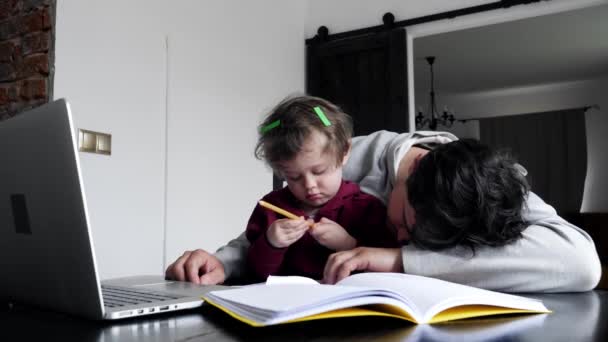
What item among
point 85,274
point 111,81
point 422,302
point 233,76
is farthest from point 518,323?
point 233,76

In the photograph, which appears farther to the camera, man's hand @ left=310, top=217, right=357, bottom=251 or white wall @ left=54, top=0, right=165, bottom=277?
white wall @ left=54, top=0, right=165, bottom=277

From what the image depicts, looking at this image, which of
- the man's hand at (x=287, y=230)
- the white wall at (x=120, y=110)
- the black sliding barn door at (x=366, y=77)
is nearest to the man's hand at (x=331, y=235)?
the man's hand at (x=287, y=230)

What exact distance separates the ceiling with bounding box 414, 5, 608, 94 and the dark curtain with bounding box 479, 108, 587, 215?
50 centimetres

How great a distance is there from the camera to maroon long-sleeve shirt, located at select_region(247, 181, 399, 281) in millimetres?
1194

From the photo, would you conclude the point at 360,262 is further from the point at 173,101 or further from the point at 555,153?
the point at 555,153

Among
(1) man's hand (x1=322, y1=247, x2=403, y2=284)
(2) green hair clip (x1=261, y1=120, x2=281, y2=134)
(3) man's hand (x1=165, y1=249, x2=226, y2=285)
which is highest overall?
(2) green hair clip (x1=261, y1=120, x2=281, y2=134)

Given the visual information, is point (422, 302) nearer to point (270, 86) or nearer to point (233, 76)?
point (233, 76)

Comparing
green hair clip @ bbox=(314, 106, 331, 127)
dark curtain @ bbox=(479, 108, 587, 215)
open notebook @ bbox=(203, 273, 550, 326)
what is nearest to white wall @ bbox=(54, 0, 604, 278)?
green hair clip @ bbox=(314, 106, 331, 127)

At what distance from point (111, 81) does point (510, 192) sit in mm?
1919

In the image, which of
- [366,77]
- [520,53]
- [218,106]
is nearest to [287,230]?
[218,106]

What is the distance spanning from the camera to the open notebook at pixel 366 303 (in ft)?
1.64

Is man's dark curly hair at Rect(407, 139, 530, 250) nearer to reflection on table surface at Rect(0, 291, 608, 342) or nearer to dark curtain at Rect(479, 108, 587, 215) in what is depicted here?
reflection on table surface at Rect(0, 291, 608, 342)

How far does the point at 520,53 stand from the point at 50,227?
18.3 feet

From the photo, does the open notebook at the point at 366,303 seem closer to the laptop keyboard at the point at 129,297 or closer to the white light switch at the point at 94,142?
the laptop keyboard at the point at 129,297
